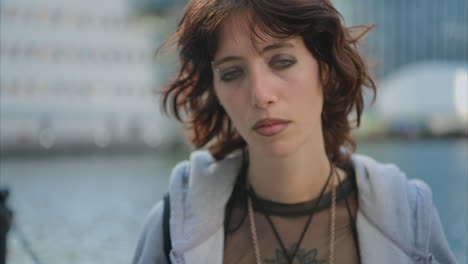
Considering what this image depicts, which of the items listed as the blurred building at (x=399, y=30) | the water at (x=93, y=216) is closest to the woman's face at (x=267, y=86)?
the water at (x=93, y=216)

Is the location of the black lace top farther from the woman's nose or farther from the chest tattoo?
the woman's nose

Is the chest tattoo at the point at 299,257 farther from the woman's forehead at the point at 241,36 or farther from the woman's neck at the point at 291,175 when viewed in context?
the woman's forehead at the point at 241,36

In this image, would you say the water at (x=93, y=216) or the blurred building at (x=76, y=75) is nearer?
the water at (x=93, y=216)

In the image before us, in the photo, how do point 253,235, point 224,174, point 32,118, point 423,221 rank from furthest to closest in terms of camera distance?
point 32,118 < point 224,174 < point 253,235 < point 423,221

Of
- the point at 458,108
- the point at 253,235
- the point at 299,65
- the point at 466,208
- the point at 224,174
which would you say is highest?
the point at 299,65

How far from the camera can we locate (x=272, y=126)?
5.08ft

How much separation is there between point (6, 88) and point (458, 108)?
83.5 ft

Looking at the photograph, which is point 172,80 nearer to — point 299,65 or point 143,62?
point 299,65

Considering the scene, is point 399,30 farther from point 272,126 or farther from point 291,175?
point 272,126

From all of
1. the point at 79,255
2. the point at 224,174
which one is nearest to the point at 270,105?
the point at 224,174

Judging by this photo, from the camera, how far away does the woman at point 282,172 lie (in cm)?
153

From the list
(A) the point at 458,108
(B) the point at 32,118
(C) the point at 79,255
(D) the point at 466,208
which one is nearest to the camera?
(C) the point at 79,255

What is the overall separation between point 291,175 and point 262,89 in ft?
0.95

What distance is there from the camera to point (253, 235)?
1.65 m
